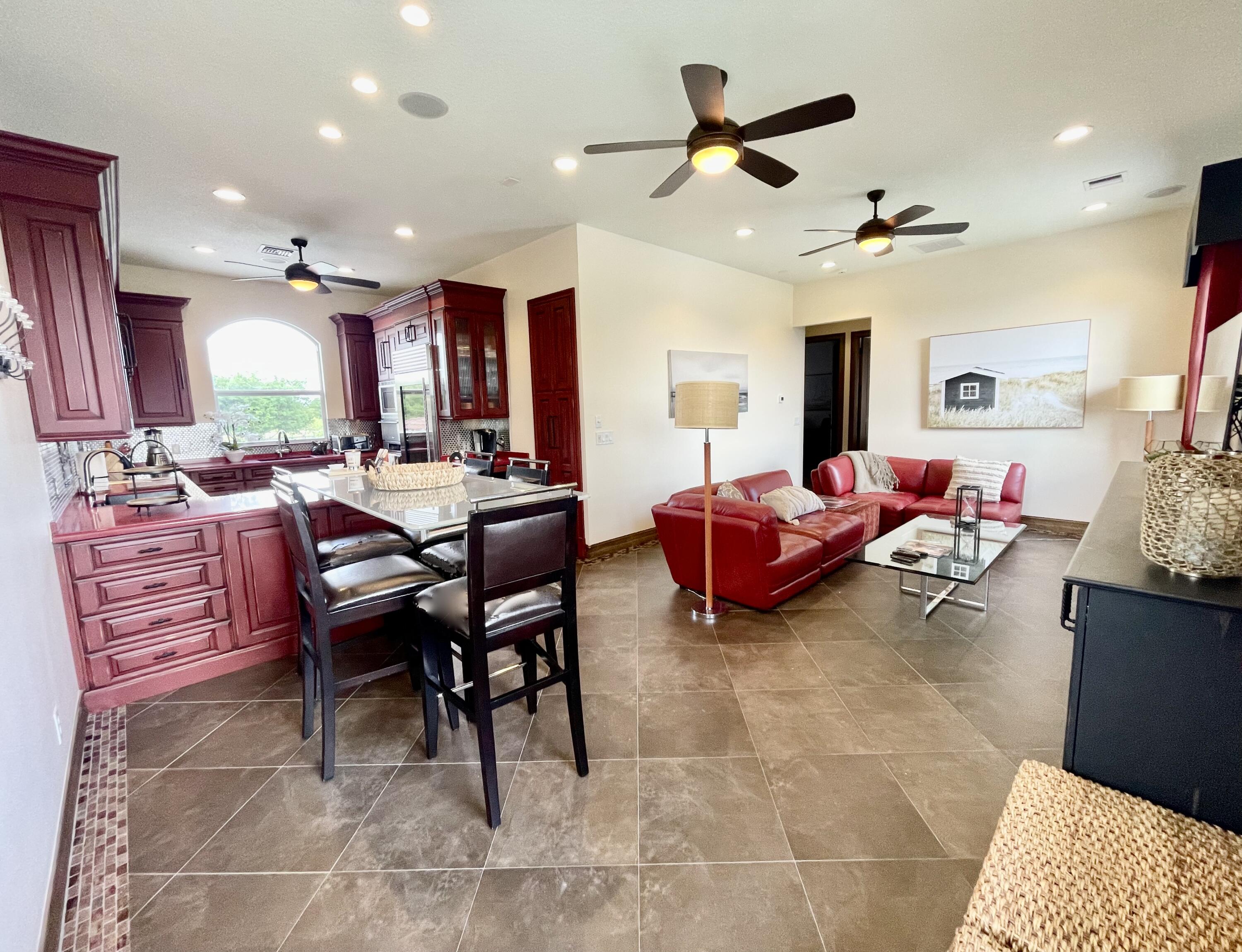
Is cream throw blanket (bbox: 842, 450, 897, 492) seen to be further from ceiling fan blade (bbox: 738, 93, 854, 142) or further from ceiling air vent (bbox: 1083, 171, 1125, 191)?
ceiling fan blade (bbox: 738, 93, 854, 142)

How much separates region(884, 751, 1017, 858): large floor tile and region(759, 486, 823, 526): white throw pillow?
201cm

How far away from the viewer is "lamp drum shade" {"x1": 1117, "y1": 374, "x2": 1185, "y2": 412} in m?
3.95

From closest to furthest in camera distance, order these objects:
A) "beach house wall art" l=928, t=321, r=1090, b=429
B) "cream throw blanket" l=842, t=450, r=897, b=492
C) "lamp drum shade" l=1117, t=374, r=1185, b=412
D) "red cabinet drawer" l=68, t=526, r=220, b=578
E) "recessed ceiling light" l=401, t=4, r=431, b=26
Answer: "recessed ceiling light" l=401, t=4, r=431, b=26
"red cabinet drawer" l=68, t=526, r=220, b=578
"lamp drum shade" l=1117, t=374, r=1185, b=412
"beach house wall art" l=928, t=321, r=1090, b=429
"cream throw blanket" l=842, t=450, r=897, b=492

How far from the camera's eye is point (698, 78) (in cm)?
191

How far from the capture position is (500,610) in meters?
1.70

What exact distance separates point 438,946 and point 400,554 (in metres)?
1.54

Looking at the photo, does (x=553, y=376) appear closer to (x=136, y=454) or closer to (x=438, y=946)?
(x=438, y=946)

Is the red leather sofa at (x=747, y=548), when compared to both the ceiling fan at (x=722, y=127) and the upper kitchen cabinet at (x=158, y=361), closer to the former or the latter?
the ceiling fan at (x=722, y=127)

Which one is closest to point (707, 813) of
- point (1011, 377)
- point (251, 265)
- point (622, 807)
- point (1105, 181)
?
point (622, 807)

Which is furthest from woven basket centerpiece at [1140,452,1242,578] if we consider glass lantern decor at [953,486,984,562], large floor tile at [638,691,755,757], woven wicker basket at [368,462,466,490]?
glass lantern decor at [953,486,984,562]

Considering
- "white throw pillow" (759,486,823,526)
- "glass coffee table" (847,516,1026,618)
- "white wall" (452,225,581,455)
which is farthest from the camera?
"white wall" (452,225,581,455)

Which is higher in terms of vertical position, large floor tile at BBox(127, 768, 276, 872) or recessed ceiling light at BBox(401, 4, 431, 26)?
recessed ceiling light at BBox(401, 4, 431, 26)

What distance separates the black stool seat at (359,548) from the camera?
91.1 inches

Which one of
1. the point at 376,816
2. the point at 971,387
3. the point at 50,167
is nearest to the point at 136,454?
the point at 50,167
